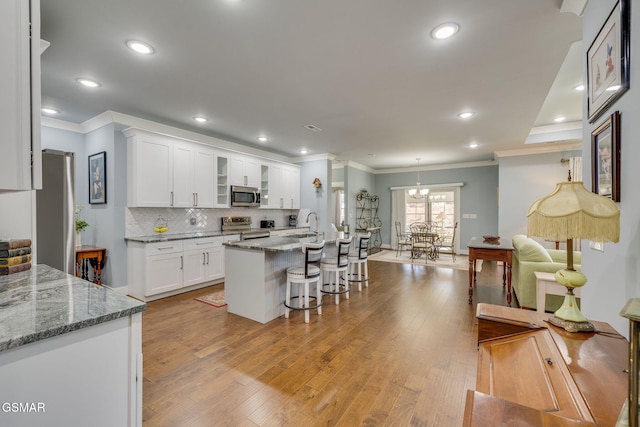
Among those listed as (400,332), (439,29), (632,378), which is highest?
(439,29)

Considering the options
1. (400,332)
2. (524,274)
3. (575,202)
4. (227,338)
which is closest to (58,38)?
(227,338)

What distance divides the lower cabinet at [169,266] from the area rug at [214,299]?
0.38 metres

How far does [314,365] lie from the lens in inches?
89.7

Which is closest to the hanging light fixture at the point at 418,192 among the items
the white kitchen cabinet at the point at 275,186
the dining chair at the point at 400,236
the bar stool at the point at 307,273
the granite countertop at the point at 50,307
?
the dining chair at the point at 400,236

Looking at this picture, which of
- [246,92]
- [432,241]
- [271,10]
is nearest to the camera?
[271,10]

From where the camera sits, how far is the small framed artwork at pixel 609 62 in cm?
113

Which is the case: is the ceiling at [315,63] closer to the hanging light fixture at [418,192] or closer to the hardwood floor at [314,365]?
the hardwood floor at [314,365]

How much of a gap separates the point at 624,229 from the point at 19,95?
245 cm

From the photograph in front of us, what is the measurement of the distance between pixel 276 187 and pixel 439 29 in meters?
4.61

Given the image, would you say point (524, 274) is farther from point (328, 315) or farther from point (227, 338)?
point (227, 338)

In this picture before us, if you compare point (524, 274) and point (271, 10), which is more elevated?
point (271, 10)

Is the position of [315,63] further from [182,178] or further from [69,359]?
[182,178]

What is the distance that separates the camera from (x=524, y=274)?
3377 mm

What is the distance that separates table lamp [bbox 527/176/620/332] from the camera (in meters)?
1.07
